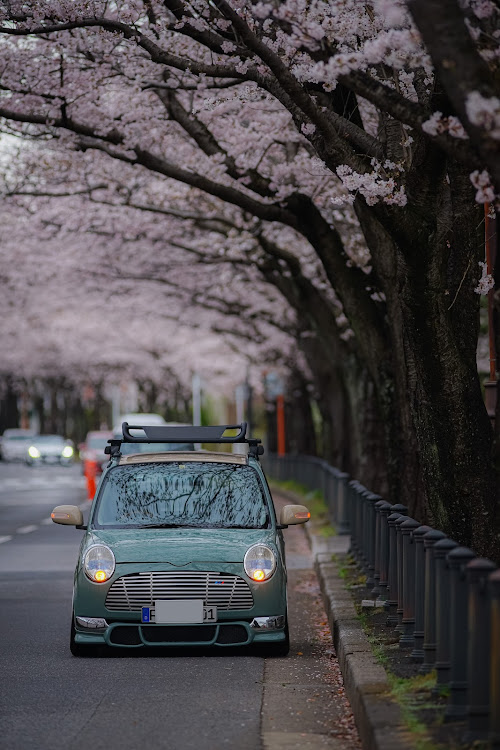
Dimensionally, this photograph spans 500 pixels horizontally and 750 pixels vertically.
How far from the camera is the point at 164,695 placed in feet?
29.1

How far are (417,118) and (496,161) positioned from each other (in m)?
1.80

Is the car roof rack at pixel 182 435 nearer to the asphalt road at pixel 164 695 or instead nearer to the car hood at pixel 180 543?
the car hood at pixel 180 543

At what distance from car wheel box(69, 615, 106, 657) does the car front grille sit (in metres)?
0.39

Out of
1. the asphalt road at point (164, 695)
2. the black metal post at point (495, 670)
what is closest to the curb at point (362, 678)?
the asphalt road at point (164, 695)

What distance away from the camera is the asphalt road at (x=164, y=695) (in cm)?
763

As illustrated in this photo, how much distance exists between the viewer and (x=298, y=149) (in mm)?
22281

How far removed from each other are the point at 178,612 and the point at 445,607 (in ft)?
10.6

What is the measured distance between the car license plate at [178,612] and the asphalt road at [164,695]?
0.31 metres

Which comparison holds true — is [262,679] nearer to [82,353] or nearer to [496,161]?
[496,161]

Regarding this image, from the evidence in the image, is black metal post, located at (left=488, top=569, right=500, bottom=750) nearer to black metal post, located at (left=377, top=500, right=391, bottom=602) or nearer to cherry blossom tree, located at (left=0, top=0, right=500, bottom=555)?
cherry blossom tree, located at (left=0, top=0, right=500, bottom=555)

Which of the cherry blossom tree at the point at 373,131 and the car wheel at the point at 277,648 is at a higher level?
the cherry blossom tree at the point at 373,131

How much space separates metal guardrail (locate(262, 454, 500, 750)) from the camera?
6168 mm

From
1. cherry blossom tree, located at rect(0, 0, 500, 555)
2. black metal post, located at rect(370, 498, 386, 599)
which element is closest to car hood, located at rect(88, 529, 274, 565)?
black metal post, located at rect(370, 498, 386, 599)

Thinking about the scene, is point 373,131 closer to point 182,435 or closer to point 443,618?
point 182,435
